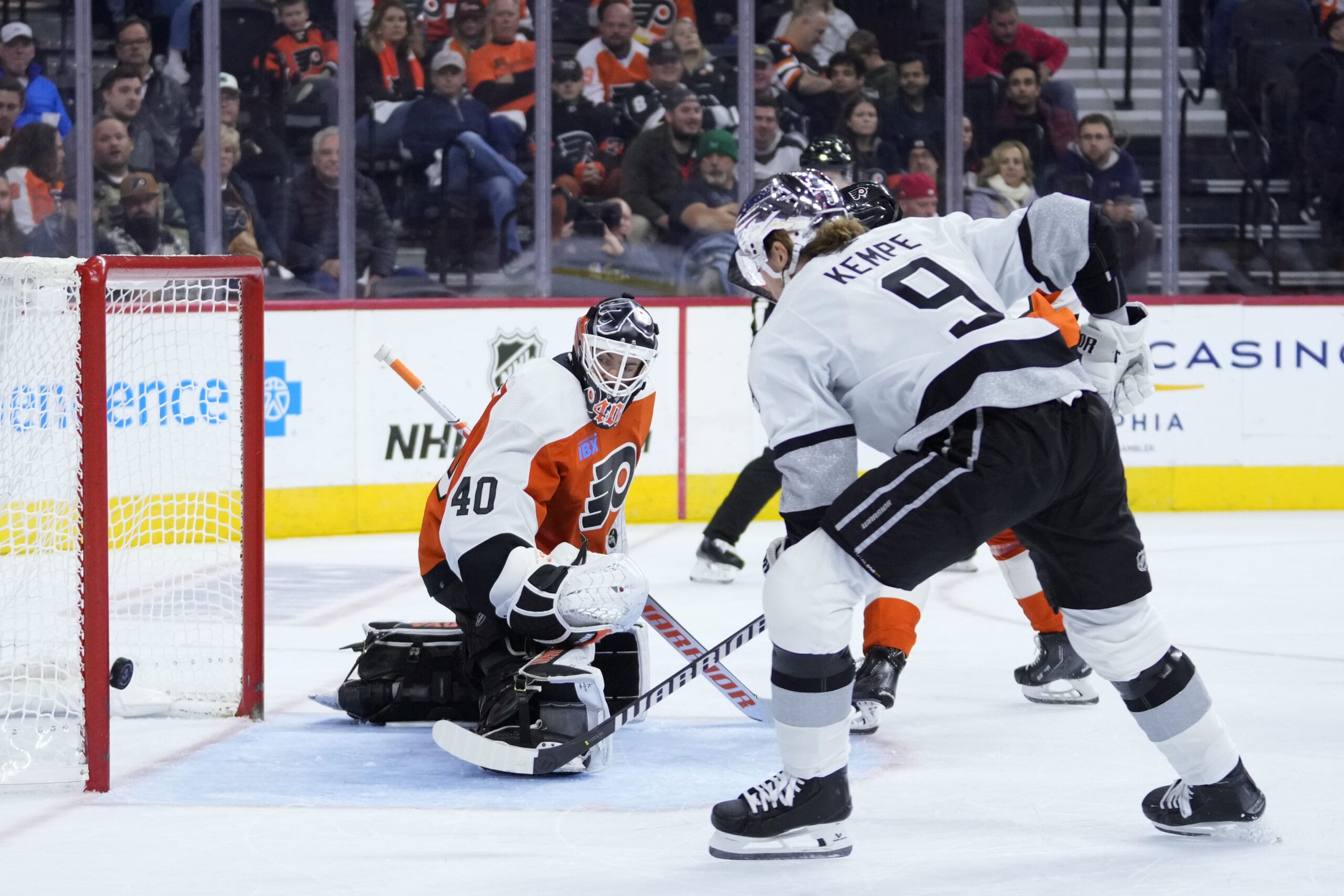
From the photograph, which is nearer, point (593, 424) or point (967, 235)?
point (967, 235)

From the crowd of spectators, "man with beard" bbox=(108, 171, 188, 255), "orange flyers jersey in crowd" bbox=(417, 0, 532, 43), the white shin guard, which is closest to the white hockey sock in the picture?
the white shin guard

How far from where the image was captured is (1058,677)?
3.57 m

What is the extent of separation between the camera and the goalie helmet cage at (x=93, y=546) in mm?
2840

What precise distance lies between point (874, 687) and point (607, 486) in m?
0.64

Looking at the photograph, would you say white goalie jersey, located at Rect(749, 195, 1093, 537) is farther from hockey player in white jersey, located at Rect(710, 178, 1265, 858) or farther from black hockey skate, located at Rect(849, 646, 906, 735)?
black hockey skate, located at Rect(849, 646, 906, 735)

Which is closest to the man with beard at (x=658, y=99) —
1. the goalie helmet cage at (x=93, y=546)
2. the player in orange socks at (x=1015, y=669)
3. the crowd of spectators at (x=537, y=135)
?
the crowd of spectators at (x=537, y=135)

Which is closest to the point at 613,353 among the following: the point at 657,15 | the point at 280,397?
the point at 280,397

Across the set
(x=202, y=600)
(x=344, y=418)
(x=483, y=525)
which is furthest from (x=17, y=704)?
(x=344, y=418)

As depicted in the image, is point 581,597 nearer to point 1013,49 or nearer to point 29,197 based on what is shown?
point 29,197

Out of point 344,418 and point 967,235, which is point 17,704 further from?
point 344,418

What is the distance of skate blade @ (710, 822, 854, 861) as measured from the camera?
96.3 inches

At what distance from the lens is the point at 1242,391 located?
22.4ft

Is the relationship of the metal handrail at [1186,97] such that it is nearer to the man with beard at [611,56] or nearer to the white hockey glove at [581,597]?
the man with beard at [611,56]

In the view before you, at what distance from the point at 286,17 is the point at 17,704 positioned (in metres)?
3.63
